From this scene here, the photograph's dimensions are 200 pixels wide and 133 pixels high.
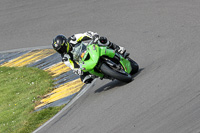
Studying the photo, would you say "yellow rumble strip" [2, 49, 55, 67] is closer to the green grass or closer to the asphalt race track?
the green grass

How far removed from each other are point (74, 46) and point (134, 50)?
2.52 m

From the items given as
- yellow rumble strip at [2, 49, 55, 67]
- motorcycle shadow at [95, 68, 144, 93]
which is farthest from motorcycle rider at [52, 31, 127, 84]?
A: yellow rumble strip at [2, 49, 55, 67]

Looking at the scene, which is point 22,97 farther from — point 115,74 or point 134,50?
point 115,74

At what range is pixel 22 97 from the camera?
10859 millimetres

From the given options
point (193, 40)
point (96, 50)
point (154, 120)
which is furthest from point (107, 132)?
point (193, 40)

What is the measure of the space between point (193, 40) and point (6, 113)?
189 inches

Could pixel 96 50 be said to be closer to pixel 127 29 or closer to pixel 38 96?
pixel 38 96

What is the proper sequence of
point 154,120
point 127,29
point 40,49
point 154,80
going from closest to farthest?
point 154,120 < point 154,80 < point 127,29 < point 40,49

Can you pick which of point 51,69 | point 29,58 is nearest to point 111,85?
point 51,69

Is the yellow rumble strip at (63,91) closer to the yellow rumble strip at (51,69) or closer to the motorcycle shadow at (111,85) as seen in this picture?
the yellow rumble strip at (51,69)

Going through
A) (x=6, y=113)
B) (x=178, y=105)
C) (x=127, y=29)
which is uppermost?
(x=178, y=105)

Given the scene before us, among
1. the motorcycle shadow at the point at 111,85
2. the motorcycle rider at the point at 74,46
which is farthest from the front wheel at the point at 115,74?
the motorcycle rider at the point at 74,46

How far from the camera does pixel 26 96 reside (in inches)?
424

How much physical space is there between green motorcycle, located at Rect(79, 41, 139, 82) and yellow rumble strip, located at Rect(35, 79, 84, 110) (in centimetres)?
144
